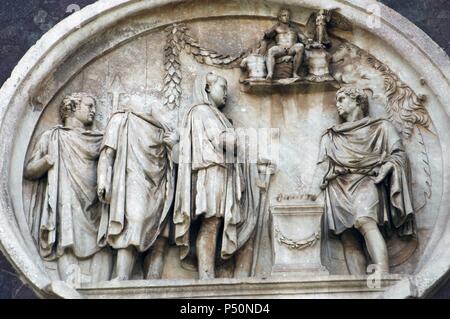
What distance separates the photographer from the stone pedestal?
15.9 meters

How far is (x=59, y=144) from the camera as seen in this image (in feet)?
54.4

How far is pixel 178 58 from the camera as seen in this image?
17.3 m

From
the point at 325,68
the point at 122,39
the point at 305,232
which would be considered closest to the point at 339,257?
the point at 305,232

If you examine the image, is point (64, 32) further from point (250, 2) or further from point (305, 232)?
point (305, 232)

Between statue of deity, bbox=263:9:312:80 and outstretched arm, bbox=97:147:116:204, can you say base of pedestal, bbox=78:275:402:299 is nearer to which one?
outstretched arm, bbox=97:147:116:204

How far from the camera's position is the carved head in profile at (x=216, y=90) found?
16.9 m

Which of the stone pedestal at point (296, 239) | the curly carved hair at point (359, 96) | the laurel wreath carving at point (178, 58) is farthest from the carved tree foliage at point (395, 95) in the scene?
the stone pedestal at point (296, 239)

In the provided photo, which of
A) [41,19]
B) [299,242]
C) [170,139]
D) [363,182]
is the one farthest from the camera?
[41,19]

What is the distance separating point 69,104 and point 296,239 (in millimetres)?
2739

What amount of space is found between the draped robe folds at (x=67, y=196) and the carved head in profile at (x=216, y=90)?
119 cm

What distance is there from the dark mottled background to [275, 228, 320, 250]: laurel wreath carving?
242 cm

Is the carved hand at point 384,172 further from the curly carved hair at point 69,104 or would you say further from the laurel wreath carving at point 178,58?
the curly carved hair at point 69,104

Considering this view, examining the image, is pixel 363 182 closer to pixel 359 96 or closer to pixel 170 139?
pixel 359 96

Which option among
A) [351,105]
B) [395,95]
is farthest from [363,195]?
[395,95]
